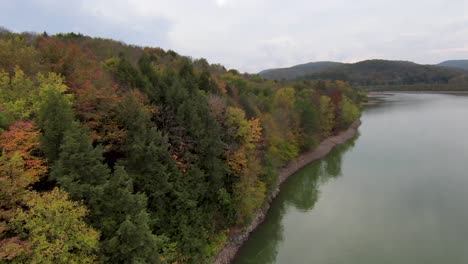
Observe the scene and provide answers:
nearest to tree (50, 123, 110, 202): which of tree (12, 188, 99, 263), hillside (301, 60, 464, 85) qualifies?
tree (12, 188, 99, 263)

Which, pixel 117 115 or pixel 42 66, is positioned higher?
pixel 42 66

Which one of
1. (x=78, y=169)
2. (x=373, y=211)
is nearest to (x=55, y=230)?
(x=78, y=169)

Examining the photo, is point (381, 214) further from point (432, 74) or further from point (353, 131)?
point (432, 74)

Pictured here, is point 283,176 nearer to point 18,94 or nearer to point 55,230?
point 18,94

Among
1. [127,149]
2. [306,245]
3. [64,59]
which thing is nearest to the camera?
[127,149]

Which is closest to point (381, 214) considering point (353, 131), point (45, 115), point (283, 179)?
point (283, 179)
